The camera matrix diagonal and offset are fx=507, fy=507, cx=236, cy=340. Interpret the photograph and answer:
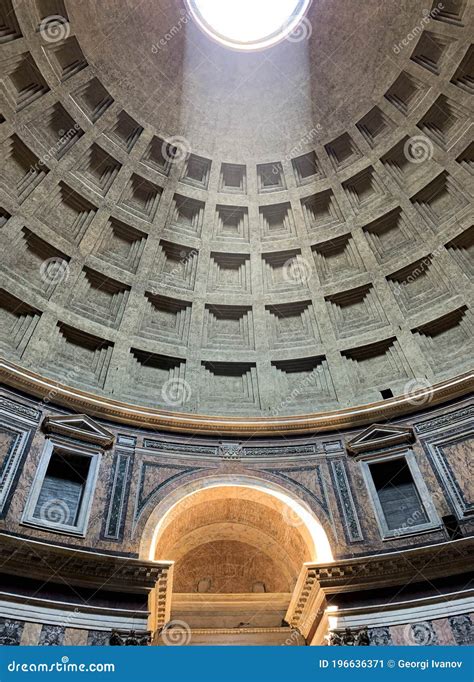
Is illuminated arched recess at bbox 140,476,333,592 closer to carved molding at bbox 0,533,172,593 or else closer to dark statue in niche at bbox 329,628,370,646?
carved molding at bbox 0,533,172,593

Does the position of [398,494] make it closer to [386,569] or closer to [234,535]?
[386,569]

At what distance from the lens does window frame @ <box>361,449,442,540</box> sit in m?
13.3

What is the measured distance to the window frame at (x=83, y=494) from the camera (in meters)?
12.5

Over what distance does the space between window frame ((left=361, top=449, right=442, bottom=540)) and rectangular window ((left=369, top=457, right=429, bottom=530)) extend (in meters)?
0.12

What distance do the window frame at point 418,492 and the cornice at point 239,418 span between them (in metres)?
1.39

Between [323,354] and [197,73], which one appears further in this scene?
[197,73]

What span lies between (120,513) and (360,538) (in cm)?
639

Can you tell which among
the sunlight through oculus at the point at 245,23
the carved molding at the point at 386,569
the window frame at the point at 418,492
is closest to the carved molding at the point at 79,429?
the carved molding at the point at 386,569

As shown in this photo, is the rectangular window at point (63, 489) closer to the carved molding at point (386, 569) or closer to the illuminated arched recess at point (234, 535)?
the illuminated arched recess at point (234, 535)

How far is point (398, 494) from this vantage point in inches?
570

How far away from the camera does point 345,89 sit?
20.6 metres

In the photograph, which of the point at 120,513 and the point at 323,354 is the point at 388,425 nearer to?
the point at 323,354

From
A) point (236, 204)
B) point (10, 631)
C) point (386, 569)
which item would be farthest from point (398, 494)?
point (236, 204)

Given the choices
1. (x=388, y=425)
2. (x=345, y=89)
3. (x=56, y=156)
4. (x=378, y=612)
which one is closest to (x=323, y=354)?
(x=388, y=425)
